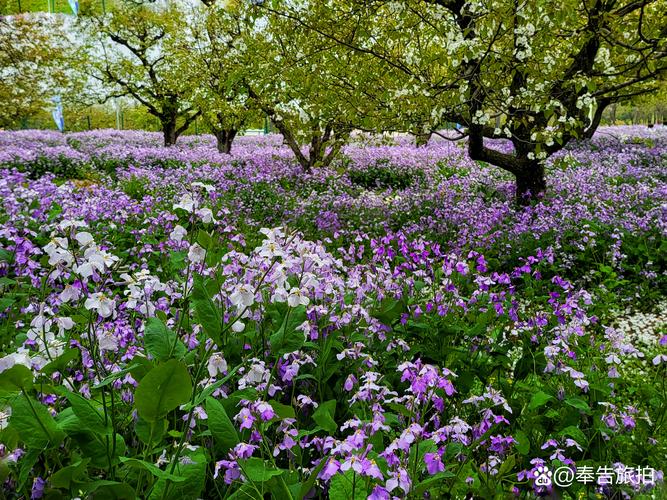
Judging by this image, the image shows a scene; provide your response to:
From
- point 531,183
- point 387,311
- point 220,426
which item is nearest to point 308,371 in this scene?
point 387,311

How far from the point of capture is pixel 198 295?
198cm

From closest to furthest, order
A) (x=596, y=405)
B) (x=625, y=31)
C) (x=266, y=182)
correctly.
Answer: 1. (x=596, y=405)
2. (x=625, y=31)
3. (x=266, y=182)

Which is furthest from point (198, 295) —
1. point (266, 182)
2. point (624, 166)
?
point (624, 166)

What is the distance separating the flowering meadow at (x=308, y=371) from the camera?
172 centimetres

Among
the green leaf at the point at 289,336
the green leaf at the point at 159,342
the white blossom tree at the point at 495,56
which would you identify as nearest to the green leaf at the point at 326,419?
the green leaf at the point at 289,336

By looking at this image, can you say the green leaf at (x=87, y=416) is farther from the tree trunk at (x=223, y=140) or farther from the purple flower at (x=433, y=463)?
the tree trunk at (x=223, y=140)

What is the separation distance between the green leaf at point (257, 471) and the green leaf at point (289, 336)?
1.61 ft

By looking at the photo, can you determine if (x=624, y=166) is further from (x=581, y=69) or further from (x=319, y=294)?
(x=319, y=294)

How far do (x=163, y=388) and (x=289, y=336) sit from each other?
80 centimetres

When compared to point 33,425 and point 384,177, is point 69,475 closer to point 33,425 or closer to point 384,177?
point 33,425

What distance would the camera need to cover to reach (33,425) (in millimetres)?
1615

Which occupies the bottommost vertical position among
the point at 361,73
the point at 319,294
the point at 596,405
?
the point at 596,405

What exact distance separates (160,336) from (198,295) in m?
0.21

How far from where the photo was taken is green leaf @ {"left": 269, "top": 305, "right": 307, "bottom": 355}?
7.02ft
